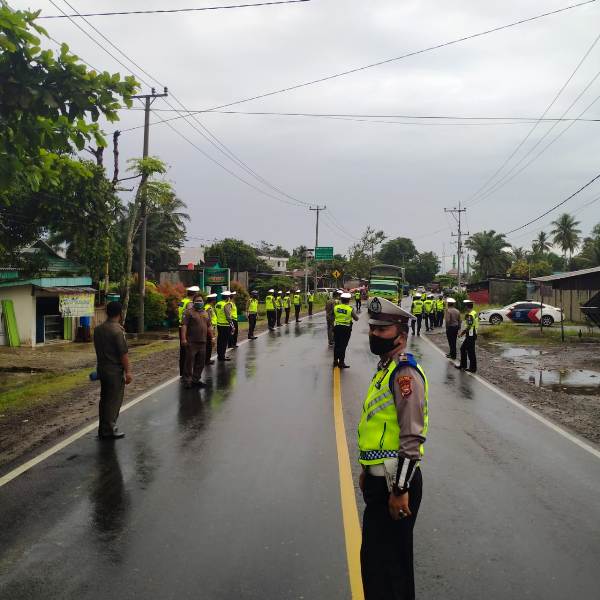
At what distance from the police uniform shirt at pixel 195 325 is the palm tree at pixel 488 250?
74.9m

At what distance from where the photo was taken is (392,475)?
306 centimetres

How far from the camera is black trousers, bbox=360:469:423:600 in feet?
10.1

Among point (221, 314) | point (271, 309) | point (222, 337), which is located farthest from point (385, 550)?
point (271, 309)

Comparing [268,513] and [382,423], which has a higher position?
[382,423]

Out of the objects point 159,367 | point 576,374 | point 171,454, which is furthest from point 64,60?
point 576,374

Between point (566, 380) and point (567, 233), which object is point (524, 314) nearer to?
point (566, 380)

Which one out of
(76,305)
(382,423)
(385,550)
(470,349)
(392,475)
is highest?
(76,305)

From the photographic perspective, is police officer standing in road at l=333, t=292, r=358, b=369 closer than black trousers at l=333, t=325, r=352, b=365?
Yes

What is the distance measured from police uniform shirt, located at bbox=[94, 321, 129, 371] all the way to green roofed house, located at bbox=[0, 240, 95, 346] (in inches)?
507

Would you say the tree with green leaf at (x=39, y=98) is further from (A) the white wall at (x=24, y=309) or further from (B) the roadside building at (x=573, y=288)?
(B) the roadside building at (x=573, y=288)

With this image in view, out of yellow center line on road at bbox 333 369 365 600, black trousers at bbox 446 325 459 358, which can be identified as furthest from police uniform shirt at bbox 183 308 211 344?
black trousers at bbox 446 325 459 358

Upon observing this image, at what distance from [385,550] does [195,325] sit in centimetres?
844

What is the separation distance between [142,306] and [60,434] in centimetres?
1591

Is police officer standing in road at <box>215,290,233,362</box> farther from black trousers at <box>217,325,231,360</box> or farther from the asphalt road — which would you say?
the asphalt road
